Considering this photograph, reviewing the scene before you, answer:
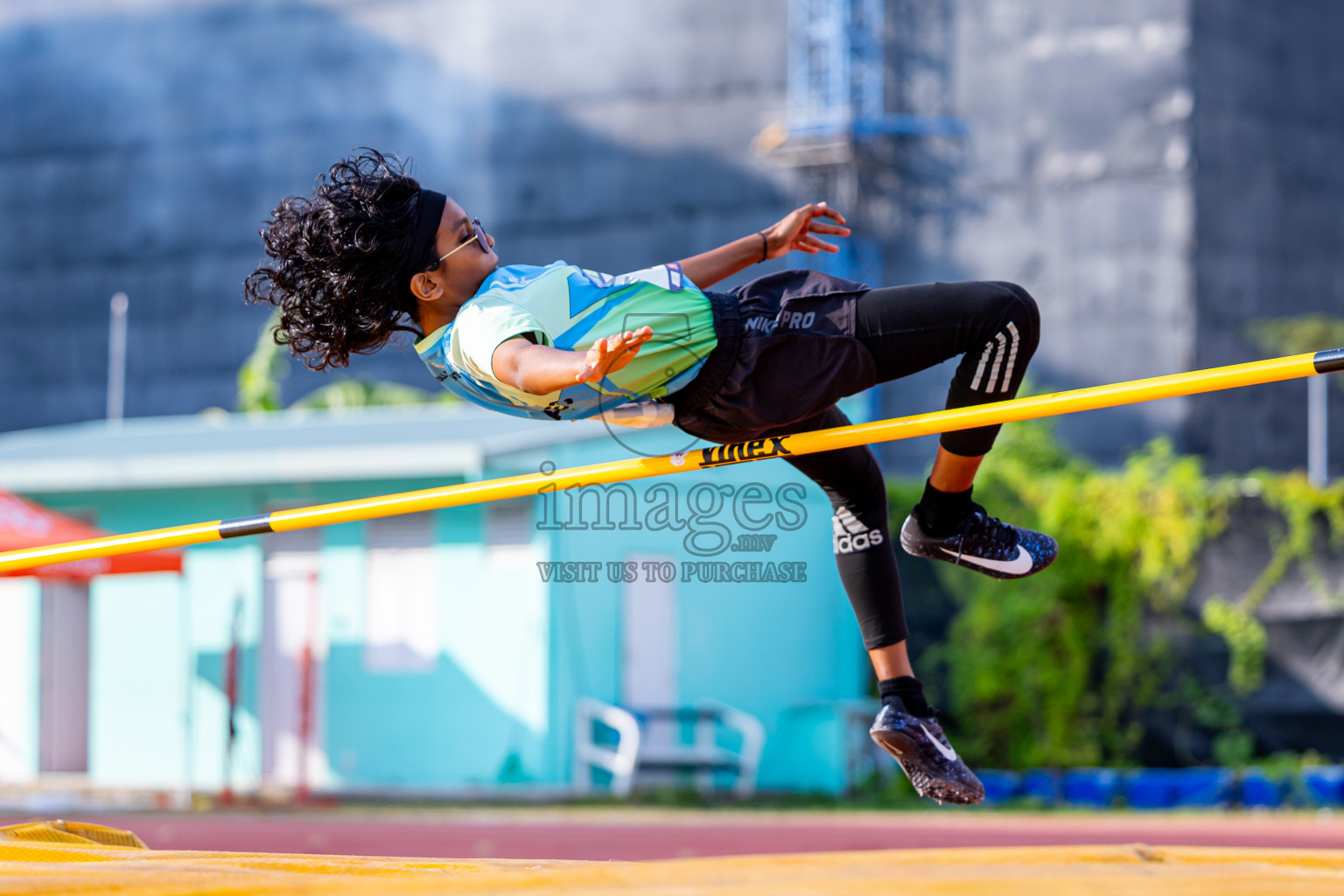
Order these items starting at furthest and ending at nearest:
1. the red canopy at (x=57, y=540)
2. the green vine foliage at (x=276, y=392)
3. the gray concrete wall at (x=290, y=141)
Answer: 1. the gray concrete wall at (x=290, y=141)
2. the green vine foliage at (x=276, y=392)
3. the red canopy at (x=57, y=540)

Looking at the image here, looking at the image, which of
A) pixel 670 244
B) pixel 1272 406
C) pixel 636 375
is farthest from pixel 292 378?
pixel 636 375

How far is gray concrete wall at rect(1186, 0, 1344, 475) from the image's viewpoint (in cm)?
2045

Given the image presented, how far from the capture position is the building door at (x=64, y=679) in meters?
12.7

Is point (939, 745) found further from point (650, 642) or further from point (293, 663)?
point (293, 663)

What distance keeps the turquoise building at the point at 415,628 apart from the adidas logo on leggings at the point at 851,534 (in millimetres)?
7139

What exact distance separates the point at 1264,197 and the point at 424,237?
786 inches

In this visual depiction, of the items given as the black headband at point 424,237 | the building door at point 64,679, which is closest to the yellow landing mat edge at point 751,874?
the black headband at point 424,237

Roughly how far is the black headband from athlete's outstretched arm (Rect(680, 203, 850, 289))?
65cm

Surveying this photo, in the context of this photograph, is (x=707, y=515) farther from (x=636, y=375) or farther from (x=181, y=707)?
(x=636, y=375)

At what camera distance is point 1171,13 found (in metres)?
20.5

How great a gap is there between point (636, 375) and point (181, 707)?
10.1 metres

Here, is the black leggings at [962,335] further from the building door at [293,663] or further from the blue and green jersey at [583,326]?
the building door at [293,663]

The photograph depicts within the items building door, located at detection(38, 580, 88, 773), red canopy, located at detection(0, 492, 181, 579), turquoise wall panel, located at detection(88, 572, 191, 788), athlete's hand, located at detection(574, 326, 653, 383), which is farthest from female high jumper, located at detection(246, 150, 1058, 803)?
building door, located at detection(38, 580, 88, 773)

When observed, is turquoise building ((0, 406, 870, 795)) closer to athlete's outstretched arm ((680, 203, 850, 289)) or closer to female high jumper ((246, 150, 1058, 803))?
athlete's outstretched arm ((680, 203, 850, 289))
